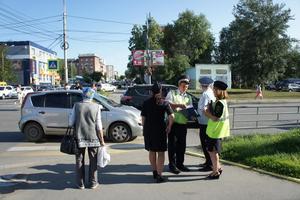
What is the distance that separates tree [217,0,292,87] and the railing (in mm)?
44167

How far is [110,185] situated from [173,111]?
189cm

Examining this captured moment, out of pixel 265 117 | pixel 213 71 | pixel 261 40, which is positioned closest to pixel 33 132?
pixel 265 117

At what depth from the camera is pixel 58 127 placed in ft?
47.2

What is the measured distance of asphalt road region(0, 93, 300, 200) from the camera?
7387 millimetres

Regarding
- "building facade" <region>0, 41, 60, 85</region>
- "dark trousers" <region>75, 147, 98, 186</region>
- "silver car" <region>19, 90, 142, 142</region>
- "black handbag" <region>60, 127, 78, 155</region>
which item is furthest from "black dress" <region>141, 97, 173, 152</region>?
"building facade" <region>0, 41, 60, 85</region>

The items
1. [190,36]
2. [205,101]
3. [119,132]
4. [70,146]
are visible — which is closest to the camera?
[70,146]

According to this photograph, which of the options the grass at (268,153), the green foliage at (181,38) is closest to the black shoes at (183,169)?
the grass at (268,153)

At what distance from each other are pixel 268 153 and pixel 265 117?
750 centimetres

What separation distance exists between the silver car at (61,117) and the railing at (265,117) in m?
4.07

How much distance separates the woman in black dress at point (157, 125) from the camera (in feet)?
27.2

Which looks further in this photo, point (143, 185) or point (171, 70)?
point (171, 70)

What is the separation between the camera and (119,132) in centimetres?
1410

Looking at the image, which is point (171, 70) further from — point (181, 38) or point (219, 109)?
point (219, 109)

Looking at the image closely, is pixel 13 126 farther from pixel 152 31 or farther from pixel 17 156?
pixel 152 31
